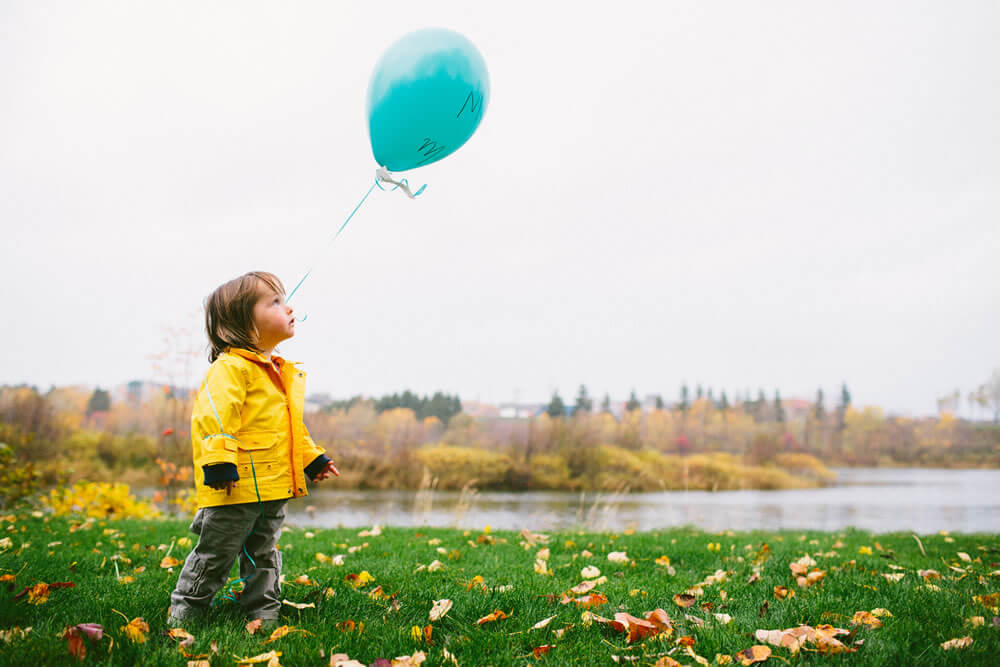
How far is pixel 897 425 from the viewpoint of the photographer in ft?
117

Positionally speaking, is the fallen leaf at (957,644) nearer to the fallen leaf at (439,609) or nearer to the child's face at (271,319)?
the fallen leaf at (439,609)

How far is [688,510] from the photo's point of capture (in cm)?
1444

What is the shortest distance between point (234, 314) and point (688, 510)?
548 inches

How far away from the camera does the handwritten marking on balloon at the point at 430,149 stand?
3057 mm

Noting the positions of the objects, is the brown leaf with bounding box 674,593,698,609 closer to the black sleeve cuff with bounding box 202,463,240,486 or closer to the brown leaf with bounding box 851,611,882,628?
the brown leaf with bounding box 851,611,882,628

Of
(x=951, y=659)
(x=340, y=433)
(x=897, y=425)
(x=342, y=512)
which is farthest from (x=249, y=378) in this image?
(x=897, y=425)

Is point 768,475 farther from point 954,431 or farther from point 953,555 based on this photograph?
point 953,555

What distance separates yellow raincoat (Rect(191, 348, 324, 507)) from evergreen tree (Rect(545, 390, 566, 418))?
893 inches

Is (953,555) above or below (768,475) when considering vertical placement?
above

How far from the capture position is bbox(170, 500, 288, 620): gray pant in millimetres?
2266

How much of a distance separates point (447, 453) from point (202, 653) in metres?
20.1

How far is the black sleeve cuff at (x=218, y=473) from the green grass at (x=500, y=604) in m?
0.51

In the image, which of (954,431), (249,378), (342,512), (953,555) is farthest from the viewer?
(954,431)

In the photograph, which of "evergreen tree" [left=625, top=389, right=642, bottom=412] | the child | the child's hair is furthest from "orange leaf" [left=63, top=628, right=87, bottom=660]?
"evergreen tree" [left=625, top=389, right=642, bottom=412]
